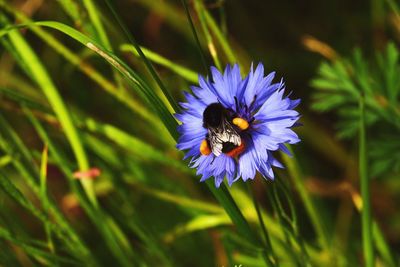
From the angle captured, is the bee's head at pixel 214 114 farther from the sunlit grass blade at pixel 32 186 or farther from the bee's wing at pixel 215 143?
the sunlit grass blade at pixel 32 186

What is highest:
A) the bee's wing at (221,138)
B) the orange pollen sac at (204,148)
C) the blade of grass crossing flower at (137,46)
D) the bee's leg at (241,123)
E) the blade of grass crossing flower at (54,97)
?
the blade of grass crossing flower at (54,97)

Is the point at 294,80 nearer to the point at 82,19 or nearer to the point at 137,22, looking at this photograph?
the point at 137,22

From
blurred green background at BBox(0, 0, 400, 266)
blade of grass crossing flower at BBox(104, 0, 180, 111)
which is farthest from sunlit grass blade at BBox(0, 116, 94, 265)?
blade of grass crossing flower at BBox(104, 0, 180, 111)

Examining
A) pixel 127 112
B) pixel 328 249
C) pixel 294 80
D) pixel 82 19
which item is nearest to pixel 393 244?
pixel 294 80

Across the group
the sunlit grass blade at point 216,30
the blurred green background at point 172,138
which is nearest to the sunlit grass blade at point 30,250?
the blurred green background at point 172,138

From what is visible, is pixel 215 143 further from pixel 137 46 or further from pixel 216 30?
pixel 216 30
